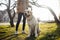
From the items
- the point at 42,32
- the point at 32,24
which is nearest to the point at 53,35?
the point at 42,32

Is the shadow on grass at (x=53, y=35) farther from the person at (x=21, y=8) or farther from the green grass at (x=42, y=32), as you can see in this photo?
the person at (x=21, y=8)

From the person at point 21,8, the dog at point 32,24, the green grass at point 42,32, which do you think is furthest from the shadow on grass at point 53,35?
the person at point 21,8

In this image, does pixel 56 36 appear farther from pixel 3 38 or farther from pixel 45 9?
pixel 3 38

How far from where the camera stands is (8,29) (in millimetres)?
1773

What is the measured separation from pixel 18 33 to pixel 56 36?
1.81 ft

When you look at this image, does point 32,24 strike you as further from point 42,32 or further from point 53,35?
point 53,35

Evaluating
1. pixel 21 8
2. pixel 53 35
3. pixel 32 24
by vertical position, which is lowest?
pixel 53 35

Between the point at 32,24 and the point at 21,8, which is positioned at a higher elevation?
the point at 21,8

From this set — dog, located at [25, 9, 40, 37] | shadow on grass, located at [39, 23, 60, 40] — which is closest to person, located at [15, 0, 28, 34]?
dog, located at [25, 9, 40, 37]

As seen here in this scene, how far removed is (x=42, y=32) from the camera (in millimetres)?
1754

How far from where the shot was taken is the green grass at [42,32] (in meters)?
1.73

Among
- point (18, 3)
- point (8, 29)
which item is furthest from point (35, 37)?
point (18, 3)

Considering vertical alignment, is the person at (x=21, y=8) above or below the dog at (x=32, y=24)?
above

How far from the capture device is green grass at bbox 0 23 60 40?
1731mm
